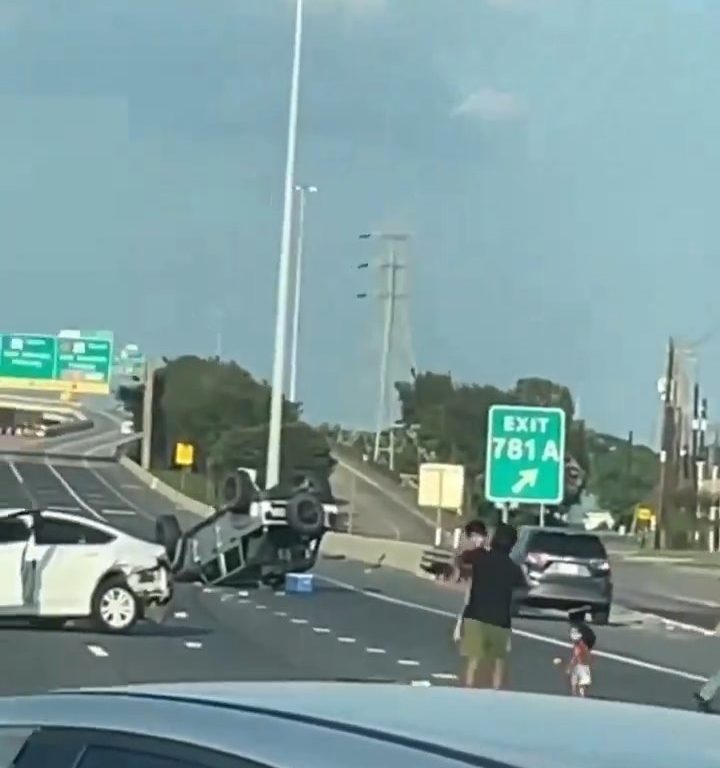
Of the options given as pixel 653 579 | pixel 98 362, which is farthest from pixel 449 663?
pixel 98 362

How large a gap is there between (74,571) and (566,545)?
11.8 m

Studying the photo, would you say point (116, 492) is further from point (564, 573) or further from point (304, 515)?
point (564, 573)

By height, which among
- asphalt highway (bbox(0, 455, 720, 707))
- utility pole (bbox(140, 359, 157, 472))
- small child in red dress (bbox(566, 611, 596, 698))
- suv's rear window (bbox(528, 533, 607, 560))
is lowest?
asphalt highway (bbox(0, 455, 720, 707))

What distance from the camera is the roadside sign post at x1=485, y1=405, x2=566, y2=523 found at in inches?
1432

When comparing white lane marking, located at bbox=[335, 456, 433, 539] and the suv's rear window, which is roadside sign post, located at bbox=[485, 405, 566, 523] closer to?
the suv's rear window

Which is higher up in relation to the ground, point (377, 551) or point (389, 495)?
point (389, 495)

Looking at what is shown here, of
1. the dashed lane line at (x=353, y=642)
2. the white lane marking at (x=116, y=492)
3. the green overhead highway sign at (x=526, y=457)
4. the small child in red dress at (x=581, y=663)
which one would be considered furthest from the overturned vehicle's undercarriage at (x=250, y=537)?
the white lane marking at (x=116, y=492)

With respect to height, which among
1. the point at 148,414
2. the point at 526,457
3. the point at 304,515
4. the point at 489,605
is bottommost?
the point at 489,605

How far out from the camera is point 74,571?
28.0m

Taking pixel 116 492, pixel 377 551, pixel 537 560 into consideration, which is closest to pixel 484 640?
pixel 537 560

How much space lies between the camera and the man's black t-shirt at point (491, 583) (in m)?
19.6

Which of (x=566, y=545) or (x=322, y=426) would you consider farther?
(x=322, y=426)

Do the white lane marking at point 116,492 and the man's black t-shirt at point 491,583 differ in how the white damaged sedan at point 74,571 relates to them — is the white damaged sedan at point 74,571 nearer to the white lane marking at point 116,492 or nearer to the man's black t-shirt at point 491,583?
the man's black t-shirt at point 491,583

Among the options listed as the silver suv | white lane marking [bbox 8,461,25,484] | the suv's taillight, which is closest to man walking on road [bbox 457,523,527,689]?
the silver suv
